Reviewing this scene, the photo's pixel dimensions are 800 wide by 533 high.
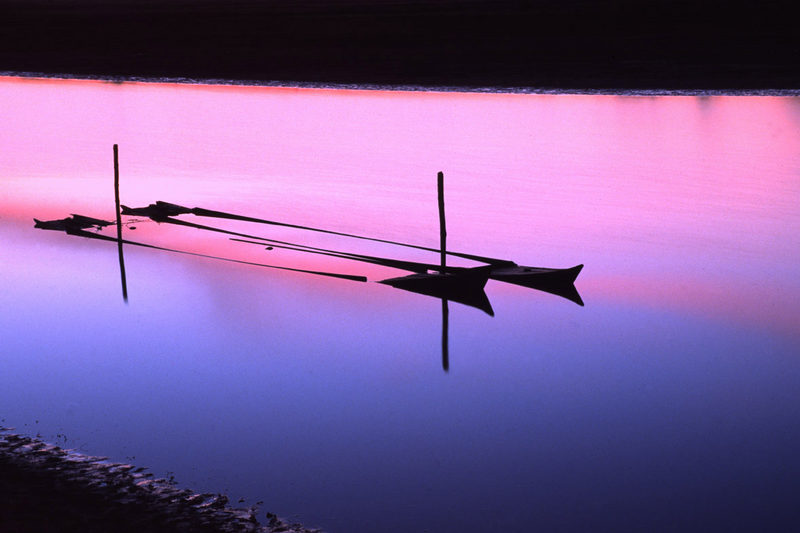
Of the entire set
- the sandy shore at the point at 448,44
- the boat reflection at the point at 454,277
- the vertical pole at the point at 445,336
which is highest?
the sandy shore at the point at 448,44

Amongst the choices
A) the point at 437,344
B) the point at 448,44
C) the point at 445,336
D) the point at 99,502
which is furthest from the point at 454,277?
the point at 448,44

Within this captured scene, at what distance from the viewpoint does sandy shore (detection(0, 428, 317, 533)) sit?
323 inches

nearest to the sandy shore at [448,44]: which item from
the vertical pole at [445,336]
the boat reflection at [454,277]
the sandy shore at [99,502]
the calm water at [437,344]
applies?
the calm water at [437,344]

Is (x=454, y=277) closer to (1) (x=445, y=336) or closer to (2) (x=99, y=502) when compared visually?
(1) (x=445, y=336)

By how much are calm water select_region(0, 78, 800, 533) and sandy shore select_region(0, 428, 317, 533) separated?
516 millimetres

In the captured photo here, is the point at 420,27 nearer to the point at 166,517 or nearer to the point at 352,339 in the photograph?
the point at 352,339

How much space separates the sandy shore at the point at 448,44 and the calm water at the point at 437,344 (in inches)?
504

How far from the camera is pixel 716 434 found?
456 inches

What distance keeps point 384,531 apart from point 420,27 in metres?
49.5

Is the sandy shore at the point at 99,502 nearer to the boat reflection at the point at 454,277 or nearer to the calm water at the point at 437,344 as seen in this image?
the calm water at the point at 437,344

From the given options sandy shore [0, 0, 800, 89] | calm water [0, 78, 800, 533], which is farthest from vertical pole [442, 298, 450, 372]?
sandy shore [0, 0, 800, 89]

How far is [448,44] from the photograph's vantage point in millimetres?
52406

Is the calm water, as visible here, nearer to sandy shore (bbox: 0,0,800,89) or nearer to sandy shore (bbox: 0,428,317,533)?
sandy shore (bbox: 0,428,317,533)

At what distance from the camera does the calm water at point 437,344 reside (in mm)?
10094
